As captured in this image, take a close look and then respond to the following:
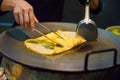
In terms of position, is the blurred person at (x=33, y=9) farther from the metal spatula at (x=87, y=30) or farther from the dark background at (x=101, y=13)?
the dark background at (x=101, y=13)

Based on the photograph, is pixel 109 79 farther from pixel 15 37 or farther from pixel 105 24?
pixel 105 24

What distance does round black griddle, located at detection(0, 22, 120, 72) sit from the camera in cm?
69

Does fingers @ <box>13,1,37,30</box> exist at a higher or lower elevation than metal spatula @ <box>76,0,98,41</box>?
higher

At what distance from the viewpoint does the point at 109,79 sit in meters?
0.72

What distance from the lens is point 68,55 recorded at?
30.5 inches

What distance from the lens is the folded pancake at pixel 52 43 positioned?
79 cm

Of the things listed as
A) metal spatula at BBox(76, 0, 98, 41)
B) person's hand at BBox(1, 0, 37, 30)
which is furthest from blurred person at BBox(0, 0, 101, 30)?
metal spatula at BBox(76, 0, 98, 41)

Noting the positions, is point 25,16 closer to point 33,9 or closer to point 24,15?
point 24,15

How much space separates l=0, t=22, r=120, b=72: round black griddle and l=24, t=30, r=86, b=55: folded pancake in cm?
2

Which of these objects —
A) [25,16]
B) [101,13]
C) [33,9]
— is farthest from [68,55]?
[101,13]

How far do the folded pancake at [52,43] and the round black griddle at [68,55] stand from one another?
17 millimetres

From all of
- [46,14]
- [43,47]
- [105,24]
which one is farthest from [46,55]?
[105,24]

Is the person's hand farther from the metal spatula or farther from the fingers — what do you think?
the metal spatula

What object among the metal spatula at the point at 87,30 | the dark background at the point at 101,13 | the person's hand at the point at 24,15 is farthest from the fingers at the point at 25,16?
the dark background at the point at 101,13
